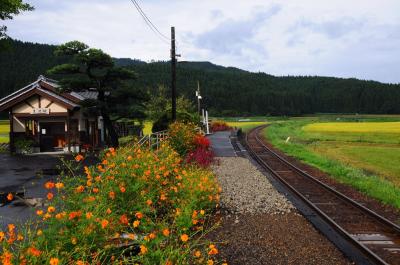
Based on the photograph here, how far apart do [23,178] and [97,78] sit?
1037cm

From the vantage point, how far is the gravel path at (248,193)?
10.2 meters

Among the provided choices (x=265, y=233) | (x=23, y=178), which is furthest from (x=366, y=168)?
(x=23, y=178)

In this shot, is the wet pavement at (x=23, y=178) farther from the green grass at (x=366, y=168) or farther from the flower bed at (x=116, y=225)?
the green grass at (x=366, y=168)

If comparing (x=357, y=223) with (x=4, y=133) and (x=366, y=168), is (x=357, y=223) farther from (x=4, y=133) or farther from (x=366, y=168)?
(x=4, y=133)

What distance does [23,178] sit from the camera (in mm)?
15367

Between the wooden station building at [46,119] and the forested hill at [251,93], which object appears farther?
the forested hill at [251,93]

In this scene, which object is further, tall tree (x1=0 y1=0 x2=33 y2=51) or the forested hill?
the forested hill

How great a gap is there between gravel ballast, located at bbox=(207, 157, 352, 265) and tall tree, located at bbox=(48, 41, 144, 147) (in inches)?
518

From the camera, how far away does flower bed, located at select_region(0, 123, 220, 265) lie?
3961 mm

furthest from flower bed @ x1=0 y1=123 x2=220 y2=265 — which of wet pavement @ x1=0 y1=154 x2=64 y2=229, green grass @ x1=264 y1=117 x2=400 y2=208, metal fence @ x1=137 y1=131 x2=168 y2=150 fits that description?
green grass @ x1=264 y1=117 x2=400 y2=208

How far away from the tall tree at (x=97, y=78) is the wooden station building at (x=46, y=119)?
192 centimetres

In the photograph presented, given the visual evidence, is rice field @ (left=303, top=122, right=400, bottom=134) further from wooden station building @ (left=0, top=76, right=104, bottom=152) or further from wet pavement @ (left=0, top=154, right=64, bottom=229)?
wet pavement @ (left=0, top=154, right=64, bottom=229)

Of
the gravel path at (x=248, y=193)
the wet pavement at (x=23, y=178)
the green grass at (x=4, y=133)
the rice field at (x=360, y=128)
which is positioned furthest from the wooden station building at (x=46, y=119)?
the rice field at (x=360, y=128)

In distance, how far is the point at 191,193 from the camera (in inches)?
337
